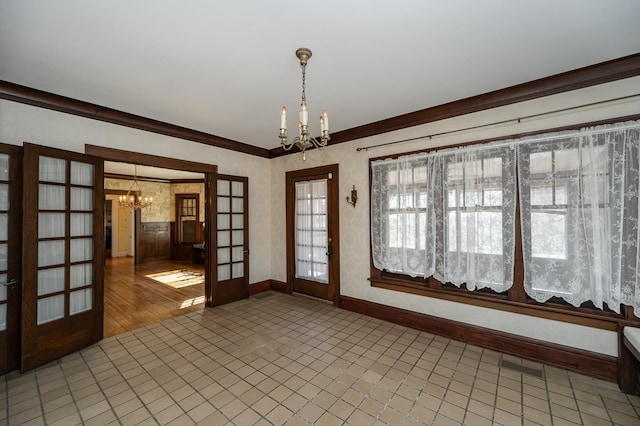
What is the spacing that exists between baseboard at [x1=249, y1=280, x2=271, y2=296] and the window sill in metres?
2.52

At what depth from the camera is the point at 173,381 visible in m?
2.46

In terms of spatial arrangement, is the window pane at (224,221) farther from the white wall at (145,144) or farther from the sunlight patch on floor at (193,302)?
the sunlight patch on floor at (193,302)

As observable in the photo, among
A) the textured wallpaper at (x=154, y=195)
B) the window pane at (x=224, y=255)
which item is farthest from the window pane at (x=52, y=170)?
the textured wallpaper at (x=154, y=195)

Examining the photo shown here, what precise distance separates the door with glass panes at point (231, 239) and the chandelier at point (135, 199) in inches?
164

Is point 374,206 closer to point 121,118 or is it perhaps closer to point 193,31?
point 193,31

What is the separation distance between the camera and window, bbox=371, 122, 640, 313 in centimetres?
236

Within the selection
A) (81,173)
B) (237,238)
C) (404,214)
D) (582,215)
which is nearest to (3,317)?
(81,173)

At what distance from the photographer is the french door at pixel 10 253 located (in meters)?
2.60

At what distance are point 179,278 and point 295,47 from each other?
20.1 feet

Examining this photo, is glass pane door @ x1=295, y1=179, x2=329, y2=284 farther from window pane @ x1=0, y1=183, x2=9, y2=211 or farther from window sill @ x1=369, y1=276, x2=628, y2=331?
window pane @ x1=0, y1=183, x2=9, y2=211

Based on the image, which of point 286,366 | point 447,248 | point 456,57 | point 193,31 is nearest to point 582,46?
point 456,57

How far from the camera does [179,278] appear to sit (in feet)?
21.1

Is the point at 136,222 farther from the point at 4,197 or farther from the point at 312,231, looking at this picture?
the point at 312,231

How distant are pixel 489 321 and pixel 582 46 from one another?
278 centimetres
